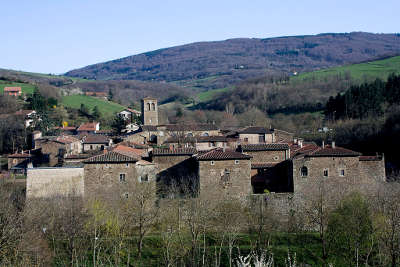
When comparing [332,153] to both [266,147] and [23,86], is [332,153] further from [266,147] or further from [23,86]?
[23,86]

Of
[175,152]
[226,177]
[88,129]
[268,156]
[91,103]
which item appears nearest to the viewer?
[226,177]

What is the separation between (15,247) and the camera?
2755 centimetres

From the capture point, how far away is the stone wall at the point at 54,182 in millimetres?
40125

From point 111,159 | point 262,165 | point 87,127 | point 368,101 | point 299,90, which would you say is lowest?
point 262,165

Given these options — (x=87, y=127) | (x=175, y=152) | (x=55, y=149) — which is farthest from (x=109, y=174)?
(x=87, y=127)

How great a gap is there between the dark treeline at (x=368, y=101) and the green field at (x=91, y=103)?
130 feet

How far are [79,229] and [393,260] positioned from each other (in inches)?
697

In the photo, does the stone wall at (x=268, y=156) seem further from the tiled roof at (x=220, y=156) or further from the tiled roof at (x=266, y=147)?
the tiled roof at (x=220, y=156)

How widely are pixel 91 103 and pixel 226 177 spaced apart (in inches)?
2739

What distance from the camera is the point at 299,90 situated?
368 ft

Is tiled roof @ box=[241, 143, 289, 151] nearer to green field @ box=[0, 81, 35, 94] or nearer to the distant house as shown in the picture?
the distant house

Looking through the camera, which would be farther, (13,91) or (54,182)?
(13,91)

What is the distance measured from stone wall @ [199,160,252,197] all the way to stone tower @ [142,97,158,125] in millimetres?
39513

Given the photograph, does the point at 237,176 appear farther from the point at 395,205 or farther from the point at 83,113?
the point at 83,113
